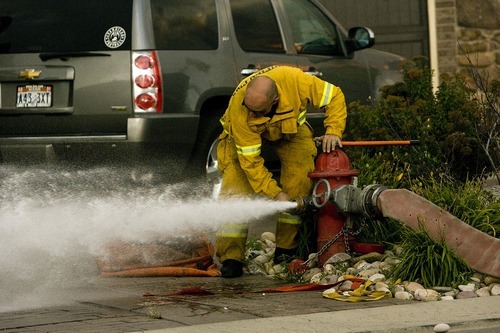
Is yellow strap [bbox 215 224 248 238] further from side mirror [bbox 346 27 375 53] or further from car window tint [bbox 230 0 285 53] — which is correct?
side mirror [bbox 346 27 375 53]

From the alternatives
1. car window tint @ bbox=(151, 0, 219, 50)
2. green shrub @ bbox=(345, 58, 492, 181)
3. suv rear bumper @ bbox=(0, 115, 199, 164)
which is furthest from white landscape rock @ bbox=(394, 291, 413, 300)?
car window tint @ bbox=(151, 0, 219, 50)

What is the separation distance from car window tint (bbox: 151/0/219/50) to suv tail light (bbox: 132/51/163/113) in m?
0.19

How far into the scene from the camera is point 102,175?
10703mm

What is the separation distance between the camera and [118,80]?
1045 centimetres

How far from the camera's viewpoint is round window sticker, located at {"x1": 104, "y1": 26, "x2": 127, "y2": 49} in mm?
10539

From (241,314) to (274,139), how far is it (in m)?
2.05

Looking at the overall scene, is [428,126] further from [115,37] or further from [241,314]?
[241,314]

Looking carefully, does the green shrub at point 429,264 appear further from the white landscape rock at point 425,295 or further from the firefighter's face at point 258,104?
the firefighter's face at point 258,104

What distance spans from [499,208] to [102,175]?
142 inches

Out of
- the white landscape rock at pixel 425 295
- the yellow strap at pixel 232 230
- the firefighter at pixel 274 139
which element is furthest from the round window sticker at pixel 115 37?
the white landscape rock at pixel 425 295

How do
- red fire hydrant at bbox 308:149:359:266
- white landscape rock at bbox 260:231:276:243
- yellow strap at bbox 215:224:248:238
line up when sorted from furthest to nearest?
white landscape rock at bbox 260:231:276:243 < yellow strap at bbox 215:224:248:238 < red fire hydrant at bbox 308:149:359:266

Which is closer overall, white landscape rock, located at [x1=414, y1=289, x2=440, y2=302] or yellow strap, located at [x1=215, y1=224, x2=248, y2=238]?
white landscape rock, located at [x1=414, y1=289, x2=440, y2=302]

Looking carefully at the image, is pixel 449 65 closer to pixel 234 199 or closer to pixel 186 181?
pixel 186 181

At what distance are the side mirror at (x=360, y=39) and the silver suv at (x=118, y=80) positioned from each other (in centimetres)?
129
